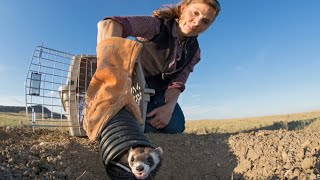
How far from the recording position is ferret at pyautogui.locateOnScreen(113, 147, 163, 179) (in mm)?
2203

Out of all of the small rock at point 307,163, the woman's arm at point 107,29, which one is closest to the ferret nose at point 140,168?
the woman's arm at point 107,29

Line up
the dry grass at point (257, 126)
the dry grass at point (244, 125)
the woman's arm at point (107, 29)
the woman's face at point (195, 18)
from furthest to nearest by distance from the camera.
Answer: the dry grass at point (257, 126), the dry grass at point (244, 125), the woman's face at point (195, 18), the woman's arm at point (107, 29)

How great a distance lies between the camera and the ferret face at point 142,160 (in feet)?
7.22

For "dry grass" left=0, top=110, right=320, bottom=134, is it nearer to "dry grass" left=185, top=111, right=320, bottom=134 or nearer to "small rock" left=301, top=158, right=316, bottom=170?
"dry grass" left=185, top=111, right=320, bottom=134

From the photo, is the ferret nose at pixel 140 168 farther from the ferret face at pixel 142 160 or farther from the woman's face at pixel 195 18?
the woman's face at pixel 195 18

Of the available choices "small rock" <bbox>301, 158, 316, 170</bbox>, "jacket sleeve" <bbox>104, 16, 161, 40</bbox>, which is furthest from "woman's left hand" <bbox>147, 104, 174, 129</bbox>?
"small rock" <bbox>301, 158, 316, 170</bbox>

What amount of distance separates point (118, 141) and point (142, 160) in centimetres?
24

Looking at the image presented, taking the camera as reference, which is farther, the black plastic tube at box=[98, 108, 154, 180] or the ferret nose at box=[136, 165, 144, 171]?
the black plastic tube at box=[98, 108, 154, 180]

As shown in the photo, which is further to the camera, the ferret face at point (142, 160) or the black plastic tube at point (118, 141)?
the black plastic tube at point (118, 141)

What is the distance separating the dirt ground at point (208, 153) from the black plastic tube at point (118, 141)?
0.26 meters

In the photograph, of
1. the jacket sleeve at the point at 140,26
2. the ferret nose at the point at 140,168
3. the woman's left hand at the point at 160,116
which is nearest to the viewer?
the ferret nose at the point at 140,168

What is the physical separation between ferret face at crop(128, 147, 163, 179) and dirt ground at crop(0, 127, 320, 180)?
0.49m

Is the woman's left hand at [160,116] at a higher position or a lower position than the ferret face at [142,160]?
higher

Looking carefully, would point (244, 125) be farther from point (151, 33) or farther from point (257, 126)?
point (151, 33)
